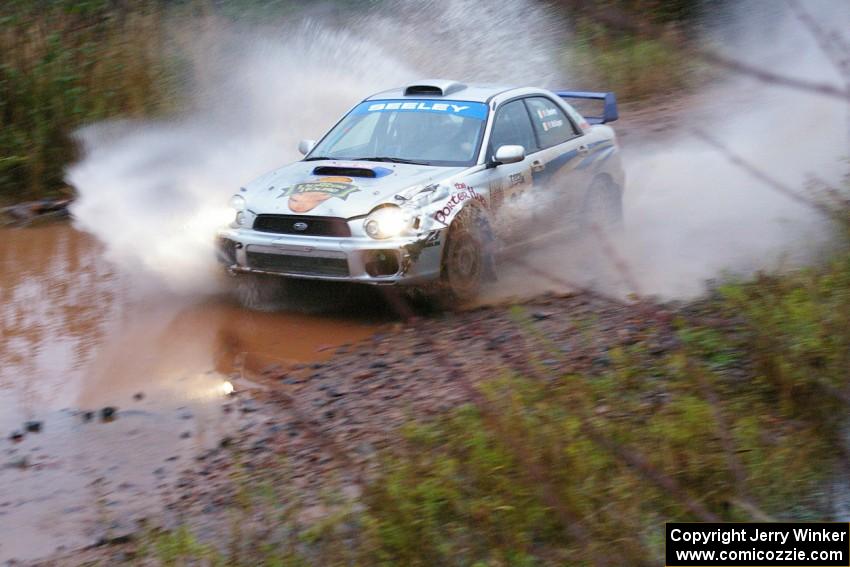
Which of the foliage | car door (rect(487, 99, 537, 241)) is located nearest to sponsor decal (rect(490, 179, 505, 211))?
car door (rect(487, 99, 537, 241))

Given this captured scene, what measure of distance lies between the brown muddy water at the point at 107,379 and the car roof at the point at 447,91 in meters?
1.84

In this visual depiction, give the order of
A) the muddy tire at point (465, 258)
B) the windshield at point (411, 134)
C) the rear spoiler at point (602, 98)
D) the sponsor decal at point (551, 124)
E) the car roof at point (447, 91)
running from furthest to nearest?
1. the rear spoiler at point (602, 98)
2. the sponsor decal at point (551, 124)
3. the car roof at point (447, 91)
4. the windshield at point (411, 134)
5. the muddy tire at point (465, 258)

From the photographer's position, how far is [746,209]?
925 centimetres

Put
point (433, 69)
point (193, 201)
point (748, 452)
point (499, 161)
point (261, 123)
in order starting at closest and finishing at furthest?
point (748, 452), point (499, 161), point (193, 201), point (261, 123), point (433, 69)

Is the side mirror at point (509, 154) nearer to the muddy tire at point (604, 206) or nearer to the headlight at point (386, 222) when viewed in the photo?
the headlight at point (386, 222)

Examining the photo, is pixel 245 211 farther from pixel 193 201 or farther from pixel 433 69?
pixel 433 69

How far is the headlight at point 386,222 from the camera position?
6.86 metres

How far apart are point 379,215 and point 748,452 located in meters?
3.46

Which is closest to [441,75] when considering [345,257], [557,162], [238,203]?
[557,162]

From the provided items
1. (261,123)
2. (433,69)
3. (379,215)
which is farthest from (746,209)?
(433,69)

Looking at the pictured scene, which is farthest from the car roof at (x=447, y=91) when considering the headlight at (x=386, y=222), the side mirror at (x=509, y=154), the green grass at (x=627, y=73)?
the green grass at (x=627, y=73)

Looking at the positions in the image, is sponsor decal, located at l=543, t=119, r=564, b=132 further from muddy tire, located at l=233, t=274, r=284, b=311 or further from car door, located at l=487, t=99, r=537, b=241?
muddy tire, located at l=233, t=274, r=284, b=311

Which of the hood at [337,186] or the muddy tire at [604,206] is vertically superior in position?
the hood at [337,186]

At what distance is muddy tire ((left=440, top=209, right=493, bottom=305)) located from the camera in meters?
7.12
